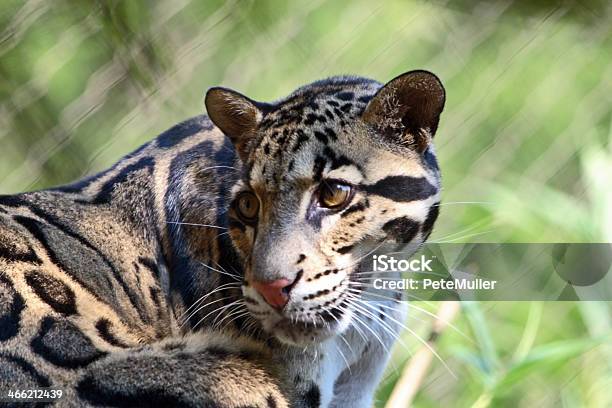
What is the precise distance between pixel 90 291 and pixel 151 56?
135 cm

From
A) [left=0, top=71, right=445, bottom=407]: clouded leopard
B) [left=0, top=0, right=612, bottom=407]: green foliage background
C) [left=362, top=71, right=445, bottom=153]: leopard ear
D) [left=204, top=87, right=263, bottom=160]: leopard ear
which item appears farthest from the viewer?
[left=0, top=0, right=612, bottom=407]: green foliage background

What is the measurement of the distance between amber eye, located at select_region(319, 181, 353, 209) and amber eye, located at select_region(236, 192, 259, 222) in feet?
0.42

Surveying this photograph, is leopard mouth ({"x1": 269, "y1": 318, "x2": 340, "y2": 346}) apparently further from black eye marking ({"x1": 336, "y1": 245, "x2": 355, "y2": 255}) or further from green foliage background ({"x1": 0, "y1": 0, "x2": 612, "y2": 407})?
green foliage background ({"x1": 0, "y1": 0, "x2": 612, "y2": 407})

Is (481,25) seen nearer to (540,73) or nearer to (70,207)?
(540,73)

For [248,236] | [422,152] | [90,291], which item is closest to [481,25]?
[422,152]

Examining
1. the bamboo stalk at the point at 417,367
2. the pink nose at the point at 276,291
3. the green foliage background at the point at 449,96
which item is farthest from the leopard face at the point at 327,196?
Answer: the green foliage background at the point at 449,96

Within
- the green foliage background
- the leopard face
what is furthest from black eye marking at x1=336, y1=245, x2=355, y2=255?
the green foliage background

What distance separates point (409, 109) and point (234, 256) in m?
0.42

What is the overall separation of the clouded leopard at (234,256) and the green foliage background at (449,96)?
0.32 metres

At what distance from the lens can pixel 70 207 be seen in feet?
5.93

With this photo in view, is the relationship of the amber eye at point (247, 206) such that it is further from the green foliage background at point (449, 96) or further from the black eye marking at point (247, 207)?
the green foliage background at point (449, 96)

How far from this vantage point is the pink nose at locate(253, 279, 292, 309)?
1497mm

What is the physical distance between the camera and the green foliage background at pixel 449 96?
220 cm

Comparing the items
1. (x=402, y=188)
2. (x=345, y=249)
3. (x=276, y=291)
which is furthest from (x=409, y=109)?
(x=276, y=291)
